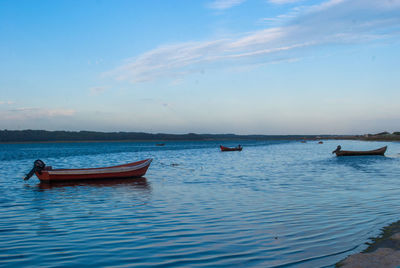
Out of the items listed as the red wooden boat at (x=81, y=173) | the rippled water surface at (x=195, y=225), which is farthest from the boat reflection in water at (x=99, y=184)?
the rippled water surface at (x=195, y=225)

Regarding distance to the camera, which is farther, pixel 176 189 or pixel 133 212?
pixel 176 189

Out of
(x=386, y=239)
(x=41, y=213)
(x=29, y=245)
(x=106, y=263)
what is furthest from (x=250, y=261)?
(x=41, y=213)

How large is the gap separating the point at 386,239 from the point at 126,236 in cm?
715

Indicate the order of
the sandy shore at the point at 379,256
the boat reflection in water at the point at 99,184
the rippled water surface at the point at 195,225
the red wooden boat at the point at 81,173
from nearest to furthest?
the sandy shore at the point at 379,256, the rippled water surface at the point at 195,225, the boat reflection in water at the point at 99,184, the red wooden boat at the point at 81,173

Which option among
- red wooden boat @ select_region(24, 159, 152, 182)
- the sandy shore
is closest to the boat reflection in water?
red wooden boat @ select_region(24, 159, 152, 182)

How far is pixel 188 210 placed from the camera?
1372cm

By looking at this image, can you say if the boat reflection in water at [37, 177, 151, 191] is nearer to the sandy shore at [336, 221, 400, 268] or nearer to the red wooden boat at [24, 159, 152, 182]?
the red wooden boat at [24, 159, 152, 182]

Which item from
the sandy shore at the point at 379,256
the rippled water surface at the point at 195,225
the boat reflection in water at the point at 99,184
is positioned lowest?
the boat reflection in water at the point at 99,184

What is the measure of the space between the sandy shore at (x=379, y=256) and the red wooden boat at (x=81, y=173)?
21195 mm

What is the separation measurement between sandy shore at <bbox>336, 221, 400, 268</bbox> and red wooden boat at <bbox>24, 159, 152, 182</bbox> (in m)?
21.2

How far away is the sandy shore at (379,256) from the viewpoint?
6.57 metres

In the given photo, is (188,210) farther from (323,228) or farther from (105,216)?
(323,228)

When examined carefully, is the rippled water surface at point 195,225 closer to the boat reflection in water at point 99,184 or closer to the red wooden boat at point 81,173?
the boat reflection in water at point 99,184

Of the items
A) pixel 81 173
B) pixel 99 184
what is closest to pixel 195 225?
pixel 99 184
